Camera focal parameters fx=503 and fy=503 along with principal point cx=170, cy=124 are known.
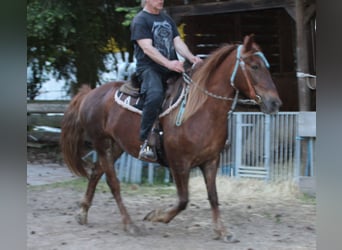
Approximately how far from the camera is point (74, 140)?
16.9 feet

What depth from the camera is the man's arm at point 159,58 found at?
4.27m

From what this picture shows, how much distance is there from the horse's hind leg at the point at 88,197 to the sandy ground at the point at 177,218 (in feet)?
0.26

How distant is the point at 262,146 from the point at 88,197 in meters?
2.66

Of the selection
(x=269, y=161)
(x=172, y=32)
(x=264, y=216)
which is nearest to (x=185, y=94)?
(x=172, y=32)

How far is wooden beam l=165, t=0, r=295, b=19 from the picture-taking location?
22.3 ft

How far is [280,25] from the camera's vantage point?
8.64 metres

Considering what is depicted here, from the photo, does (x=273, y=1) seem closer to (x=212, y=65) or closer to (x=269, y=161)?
(x=269, y=161)

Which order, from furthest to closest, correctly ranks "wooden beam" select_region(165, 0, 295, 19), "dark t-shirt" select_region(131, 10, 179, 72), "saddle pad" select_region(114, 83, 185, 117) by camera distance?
1. "wooden beam" select_region(165, 0, 295, 19)
2. "dark t-shirt" select_region(131, 10, 179, 72)
3. "saddle pad" select_region(114, 83, 185, 117)

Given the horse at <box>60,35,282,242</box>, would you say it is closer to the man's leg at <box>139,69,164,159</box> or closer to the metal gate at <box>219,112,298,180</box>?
the man's leg at <box>139,69,164,159</box>

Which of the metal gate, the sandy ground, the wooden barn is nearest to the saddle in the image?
the sandy ground

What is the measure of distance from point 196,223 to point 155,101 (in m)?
1.38

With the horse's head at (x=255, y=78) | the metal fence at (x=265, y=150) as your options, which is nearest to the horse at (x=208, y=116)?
the horse's head at (x=255, y=78)

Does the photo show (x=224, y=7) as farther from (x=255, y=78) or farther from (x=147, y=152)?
(x=147, y=152)

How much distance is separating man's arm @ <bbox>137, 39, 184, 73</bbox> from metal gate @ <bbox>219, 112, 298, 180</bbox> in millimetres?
2617
